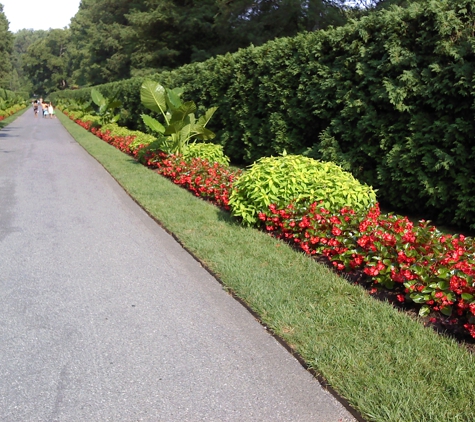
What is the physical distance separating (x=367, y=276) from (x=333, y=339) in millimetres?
1455

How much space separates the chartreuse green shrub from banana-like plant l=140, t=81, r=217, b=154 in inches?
196

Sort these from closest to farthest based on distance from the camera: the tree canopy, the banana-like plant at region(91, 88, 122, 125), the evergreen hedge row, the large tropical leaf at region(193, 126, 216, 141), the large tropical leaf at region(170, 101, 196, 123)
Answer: the evergreen hedge row, the large tropical leaf at region(170, 101, 196, 123), the large tropical leaf at region(193, 126, 216, 141), the tree canopy, the banana-like plant at region(91, 88, 122, 125)

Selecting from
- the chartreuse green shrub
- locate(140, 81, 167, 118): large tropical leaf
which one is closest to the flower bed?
the chartreuse green shrub

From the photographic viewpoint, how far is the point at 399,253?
4.42 meters

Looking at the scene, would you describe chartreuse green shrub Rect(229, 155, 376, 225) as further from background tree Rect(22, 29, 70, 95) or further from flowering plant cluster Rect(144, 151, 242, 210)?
background tree Rect(22, 29, 70, 95)

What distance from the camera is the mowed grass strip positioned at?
2.81 metres

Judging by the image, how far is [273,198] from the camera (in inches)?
254

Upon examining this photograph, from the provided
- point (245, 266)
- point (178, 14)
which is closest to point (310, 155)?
point (245, 266)

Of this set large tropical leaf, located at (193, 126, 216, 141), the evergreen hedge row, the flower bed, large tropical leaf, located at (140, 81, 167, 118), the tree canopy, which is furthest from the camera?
the tree canopy

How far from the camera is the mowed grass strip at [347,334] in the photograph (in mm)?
2811

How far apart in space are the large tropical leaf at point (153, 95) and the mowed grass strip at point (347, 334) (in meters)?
7.44

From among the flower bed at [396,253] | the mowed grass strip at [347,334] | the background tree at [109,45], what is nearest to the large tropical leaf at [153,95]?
the flower bed at [396,253]

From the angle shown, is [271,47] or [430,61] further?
[271,47]

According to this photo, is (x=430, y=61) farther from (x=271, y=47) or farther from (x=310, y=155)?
(x=271, y=47)
